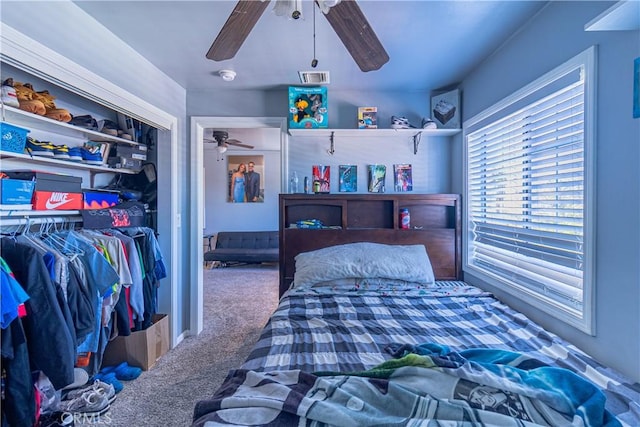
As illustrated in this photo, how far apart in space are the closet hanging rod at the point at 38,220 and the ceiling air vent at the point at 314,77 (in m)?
2.04

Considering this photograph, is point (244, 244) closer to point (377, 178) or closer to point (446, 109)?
point (377, 178)

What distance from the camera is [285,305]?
1.82m

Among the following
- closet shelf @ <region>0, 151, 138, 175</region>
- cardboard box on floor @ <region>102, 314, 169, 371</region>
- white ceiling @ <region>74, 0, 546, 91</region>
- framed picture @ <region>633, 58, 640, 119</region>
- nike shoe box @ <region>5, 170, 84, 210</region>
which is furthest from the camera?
cardboard box on floor @ <region>102, 314, 169, 371</region>

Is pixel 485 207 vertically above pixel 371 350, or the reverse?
pixel 485 207

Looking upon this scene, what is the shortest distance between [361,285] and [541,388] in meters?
1.36

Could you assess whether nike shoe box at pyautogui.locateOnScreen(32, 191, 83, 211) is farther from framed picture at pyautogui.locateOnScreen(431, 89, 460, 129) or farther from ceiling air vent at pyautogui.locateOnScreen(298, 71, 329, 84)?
framed picture at pyautogui.locateOnScreen(431, 89, 460, 129)

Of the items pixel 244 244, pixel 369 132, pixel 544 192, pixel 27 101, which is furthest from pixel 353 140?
pixel 244 244

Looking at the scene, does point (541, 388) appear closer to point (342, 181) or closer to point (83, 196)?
point (342, 181)

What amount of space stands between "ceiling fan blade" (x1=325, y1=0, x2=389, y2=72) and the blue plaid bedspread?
1.34m

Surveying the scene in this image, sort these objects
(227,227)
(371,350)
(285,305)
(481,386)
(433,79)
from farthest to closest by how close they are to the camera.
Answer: (227,227)
(433,79)
(285,305)
(371,350)
(481,386)

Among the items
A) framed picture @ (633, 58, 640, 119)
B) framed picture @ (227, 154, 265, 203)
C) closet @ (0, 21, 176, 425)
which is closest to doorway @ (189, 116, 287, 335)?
closet @ (0, 21, 176, 425)

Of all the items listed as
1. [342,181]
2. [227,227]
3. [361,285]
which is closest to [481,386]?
[361,285]

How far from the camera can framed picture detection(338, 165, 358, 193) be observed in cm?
279

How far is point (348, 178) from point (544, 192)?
1.53m
